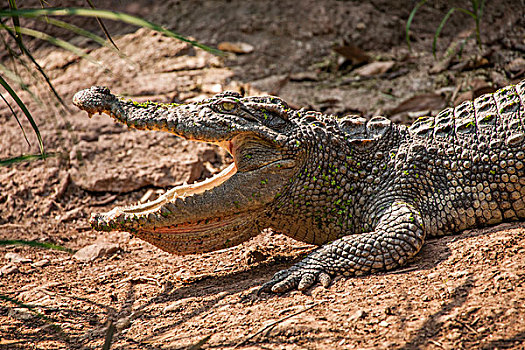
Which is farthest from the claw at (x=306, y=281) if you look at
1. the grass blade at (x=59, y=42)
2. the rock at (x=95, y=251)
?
the rock at (x=95, y=251)

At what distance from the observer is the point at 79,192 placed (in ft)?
20.4

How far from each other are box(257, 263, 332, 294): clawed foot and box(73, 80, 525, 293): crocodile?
44cm

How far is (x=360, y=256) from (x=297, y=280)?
1.57 ft

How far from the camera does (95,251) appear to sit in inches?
198

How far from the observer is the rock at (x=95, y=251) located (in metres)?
4.99

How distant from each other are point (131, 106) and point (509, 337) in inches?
118

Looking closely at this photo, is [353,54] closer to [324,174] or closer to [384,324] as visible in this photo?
[324,174]

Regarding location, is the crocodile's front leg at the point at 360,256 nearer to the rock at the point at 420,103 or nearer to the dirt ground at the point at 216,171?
the dirt ground at the point at 216,171

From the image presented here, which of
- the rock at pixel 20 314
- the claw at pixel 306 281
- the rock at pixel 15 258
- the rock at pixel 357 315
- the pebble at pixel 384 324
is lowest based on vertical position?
the pebble at pixel 384 324

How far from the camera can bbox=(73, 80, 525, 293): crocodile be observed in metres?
3.91

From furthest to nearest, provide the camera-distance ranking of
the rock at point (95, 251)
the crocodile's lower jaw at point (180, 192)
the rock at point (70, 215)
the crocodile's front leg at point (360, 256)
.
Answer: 1. the rock at point (70, 215)
2. the rock at point (95, 251)
3. the crocodile's lower jaw at point (180, 192)
4. the crocodile's front leg at point (360, 256)

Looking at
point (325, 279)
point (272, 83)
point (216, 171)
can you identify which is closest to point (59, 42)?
point (325, 279)

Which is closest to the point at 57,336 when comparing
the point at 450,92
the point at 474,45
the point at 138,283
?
the point at 138,283

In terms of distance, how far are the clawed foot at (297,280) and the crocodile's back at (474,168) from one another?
1023mm
